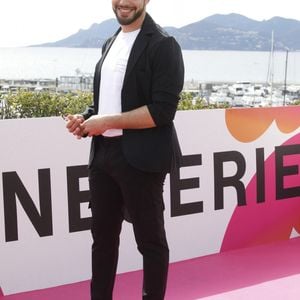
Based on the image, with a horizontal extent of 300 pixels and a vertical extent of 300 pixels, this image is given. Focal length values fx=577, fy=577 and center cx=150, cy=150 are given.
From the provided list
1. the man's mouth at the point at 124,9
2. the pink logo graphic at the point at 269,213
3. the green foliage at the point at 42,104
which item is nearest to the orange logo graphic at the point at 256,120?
the pink logo graphic at the point at 269,213

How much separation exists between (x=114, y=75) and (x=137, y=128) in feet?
0.65

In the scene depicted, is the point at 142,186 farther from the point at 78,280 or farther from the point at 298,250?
the point at 298,250

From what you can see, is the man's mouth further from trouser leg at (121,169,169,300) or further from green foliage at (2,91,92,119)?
green foliage at (2,91,92,119)

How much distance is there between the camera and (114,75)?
6.40ft

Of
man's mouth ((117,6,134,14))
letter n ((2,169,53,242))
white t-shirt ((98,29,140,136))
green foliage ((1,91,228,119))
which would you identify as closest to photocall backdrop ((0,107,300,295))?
letter n ((2,169,53,242))

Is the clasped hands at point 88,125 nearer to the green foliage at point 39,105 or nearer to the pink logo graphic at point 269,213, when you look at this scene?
the pink logo graphic at point 269,213

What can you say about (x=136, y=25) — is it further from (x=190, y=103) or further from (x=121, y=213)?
(x=190, y=103)

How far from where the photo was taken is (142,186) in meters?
1.95

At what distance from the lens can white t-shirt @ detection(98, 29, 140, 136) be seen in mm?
1944

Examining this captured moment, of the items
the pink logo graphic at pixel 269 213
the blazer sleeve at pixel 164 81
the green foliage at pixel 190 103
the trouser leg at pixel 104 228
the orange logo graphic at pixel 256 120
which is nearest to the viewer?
the blazer sleeve at pixel 164 81

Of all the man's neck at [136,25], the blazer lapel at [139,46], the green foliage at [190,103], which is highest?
the man's neck at [136,25]

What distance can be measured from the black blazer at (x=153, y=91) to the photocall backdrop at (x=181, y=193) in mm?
481

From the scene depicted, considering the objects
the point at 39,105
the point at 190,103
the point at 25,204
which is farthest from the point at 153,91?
the point at 190,103

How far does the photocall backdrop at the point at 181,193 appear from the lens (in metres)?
2.68
